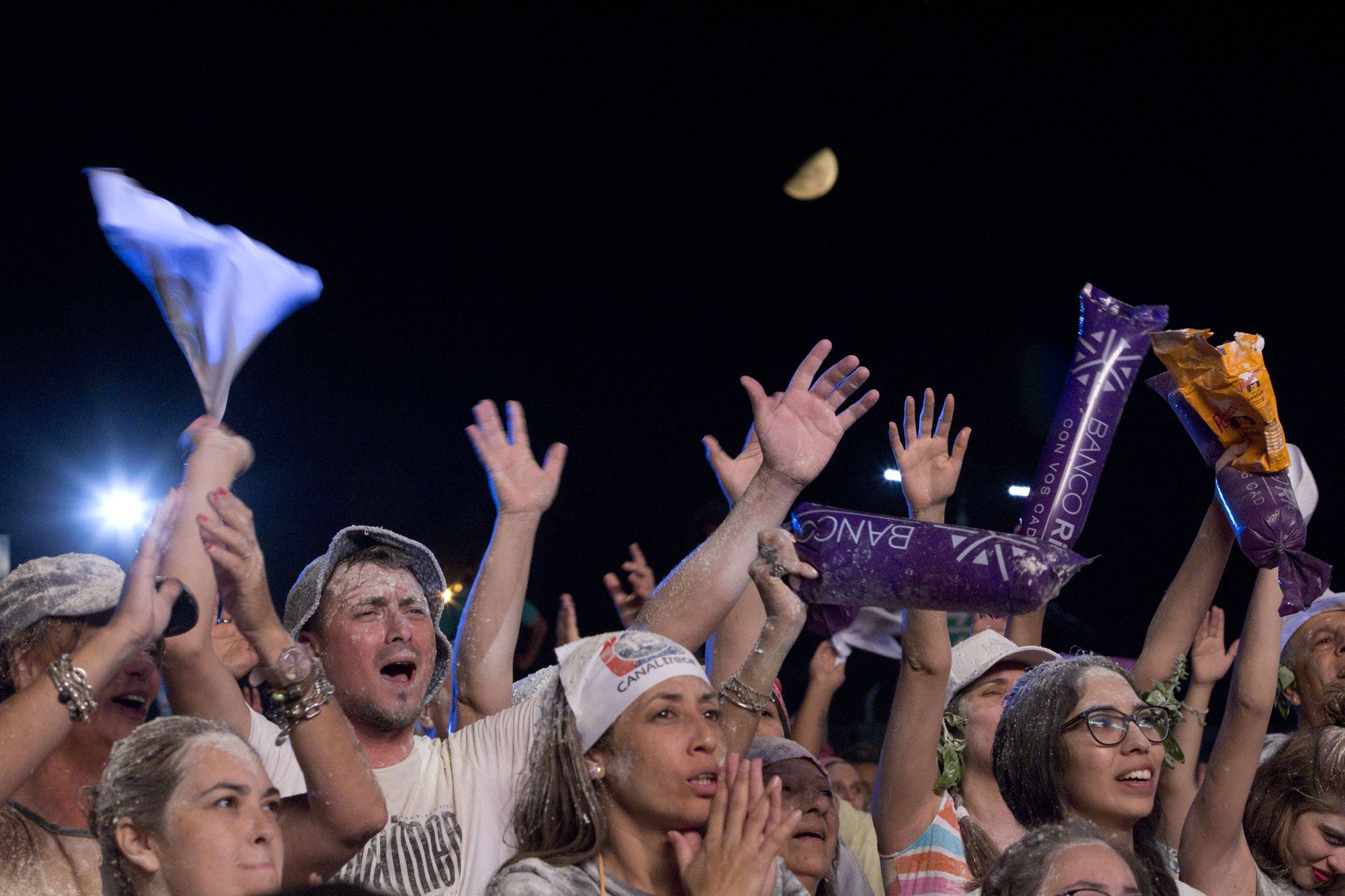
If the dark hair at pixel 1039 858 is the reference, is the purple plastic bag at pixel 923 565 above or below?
above

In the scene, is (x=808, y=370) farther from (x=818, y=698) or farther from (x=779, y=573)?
(x=818, y=698)

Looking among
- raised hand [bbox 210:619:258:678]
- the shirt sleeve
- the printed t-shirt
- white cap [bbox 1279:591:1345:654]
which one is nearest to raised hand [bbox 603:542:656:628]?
raised hand [bbox 210:619:258:678]

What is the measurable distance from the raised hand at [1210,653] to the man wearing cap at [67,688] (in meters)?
3.25

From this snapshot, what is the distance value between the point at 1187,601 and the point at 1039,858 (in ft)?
4.75

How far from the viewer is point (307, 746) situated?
7.73 feet

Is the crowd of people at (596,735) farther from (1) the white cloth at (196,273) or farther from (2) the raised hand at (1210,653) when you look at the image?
(1) the white cloth at (196,273)

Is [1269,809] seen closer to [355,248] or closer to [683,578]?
[683,578]

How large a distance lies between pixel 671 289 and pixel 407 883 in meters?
8.68

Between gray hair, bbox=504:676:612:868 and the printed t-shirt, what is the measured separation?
2.66ft

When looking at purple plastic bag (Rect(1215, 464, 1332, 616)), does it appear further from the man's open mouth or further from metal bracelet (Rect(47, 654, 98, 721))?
metal bracelet (Rect(47, 654, 98, 721))

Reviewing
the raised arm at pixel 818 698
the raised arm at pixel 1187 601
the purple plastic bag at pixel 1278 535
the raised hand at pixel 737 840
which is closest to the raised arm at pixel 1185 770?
the raised arm at pixel 1187 601

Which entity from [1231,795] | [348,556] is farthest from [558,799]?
[1231,795]

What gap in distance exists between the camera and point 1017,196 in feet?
33.2

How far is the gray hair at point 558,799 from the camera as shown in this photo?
251 cm
